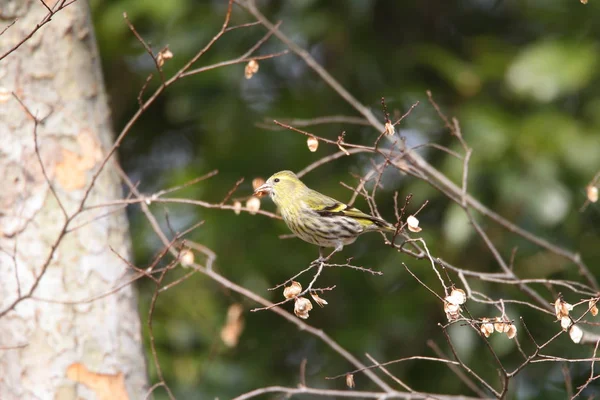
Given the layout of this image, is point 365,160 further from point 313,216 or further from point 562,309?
point 562,309

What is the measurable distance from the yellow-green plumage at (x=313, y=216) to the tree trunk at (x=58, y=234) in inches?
31.7

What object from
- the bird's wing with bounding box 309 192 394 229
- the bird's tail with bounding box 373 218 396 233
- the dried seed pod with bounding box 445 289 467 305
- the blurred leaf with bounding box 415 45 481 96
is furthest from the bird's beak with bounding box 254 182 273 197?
the blurred leaf with bounding box 415 45 481 96

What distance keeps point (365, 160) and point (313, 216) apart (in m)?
1.52

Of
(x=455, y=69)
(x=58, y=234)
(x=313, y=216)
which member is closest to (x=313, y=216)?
(x=313, y=216)

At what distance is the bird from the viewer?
12.0 ft

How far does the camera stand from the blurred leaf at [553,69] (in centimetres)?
530

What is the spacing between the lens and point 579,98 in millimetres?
5992

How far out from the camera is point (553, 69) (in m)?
5.36

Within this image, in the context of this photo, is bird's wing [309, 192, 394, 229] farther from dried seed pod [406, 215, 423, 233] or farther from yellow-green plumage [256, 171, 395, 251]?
dried seed pod [406, 215, 423, 233]

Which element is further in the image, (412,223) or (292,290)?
(412,223)

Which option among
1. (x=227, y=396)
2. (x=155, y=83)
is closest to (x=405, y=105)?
(x=155, y=83)

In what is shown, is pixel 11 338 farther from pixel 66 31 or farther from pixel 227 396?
pixel 227 396

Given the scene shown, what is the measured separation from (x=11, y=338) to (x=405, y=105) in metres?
3.62

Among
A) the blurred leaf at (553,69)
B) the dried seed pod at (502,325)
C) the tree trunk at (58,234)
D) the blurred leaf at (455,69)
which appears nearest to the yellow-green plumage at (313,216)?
the tree trunk at (58,234)
